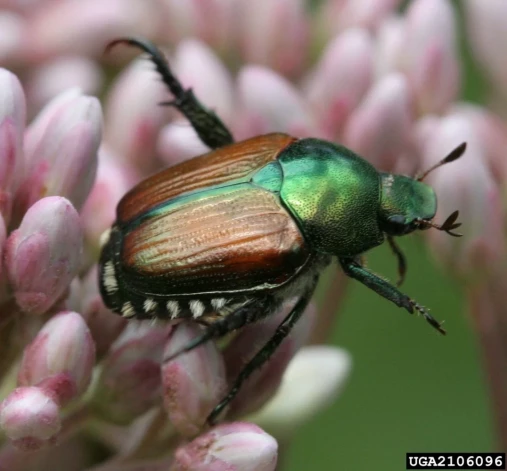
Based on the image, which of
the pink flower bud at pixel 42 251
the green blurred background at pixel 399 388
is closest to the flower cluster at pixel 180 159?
the pink flower bud at pixel 42 251

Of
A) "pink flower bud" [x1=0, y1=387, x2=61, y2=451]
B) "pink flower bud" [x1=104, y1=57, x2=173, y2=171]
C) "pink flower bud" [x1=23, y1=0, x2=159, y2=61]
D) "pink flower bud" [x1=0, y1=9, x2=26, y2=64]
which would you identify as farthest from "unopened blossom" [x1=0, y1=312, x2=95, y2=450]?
"pink flower bud" [x1=23, y1=0, x2=159, y2=61]

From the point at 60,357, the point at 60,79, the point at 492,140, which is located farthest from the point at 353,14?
the point at 60,357

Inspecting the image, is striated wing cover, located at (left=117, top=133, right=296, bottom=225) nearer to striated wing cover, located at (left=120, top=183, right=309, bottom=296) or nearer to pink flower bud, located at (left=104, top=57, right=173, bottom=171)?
striated wing cover, located at (left=120, top=183, right=309, bottom=296)

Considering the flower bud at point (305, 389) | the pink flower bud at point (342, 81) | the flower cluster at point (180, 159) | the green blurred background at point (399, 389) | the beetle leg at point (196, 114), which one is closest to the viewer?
the flower cluster at point (180, 159)

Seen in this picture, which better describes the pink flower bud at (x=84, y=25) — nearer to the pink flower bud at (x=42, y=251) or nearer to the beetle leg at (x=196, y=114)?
the beetle leg at (x=196, y=114)

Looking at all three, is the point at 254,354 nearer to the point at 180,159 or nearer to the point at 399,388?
the point at 180,159
